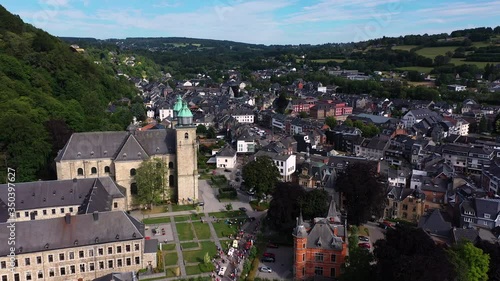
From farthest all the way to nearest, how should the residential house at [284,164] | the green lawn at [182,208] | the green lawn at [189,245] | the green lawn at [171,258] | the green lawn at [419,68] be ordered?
the green lawn at [419,68]
the residential house at [284,164]
the green lawn at [182,208]
the green lawn at [189,245]
the green lawn at [171,258]

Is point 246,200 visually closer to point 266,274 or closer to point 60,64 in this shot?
point 266,274

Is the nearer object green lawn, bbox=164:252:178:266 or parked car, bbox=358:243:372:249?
green lawn, bbox=164:252:178:266

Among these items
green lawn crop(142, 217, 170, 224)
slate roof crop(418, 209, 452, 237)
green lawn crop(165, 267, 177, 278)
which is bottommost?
green lawn crop(165, 267, 177, 278)

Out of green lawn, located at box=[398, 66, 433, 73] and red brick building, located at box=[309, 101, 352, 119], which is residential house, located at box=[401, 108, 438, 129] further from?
green lawn, located at box=[398, 66, 433, 73]

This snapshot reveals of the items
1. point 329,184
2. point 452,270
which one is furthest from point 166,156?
point 452,270

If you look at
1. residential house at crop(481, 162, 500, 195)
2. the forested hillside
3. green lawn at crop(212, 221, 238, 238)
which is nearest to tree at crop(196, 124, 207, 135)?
the forested hillside

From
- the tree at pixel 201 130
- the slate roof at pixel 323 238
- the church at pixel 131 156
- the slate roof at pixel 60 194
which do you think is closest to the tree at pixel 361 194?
the slate roof at pixel 323 238

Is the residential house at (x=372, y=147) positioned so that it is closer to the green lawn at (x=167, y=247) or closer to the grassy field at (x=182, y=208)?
the grassy field at (x=182, y=208)
